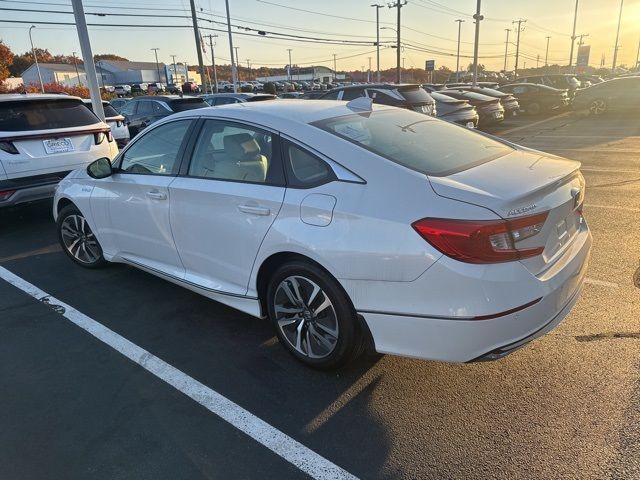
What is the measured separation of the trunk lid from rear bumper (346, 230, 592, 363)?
0.50ft

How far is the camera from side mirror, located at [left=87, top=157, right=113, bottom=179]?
14.0 ft

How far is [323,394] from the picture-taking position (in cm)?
289

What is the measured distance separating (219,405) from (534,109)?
22.4 metres

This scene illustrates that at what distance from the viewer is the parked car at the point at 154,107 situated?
12852 mm

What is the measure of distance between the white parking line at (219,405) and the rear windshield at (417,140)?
160 centimetres

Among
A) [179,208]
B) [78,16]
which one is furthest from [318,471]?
[78,16]

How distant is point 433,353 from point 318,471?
81cm

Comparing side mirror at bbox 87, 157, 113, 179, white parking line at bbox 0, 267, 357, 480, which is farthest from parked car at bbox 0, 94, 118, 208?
white parking line at bbox 0, 267, 357, 480

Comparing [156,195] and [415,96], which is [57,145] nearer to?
[156,195]

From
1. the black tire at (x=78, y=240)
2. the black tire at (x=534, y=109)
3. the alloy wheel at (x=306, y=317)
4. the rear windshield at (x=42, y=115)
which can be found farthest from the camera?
the black tire at (x=534, y=109)

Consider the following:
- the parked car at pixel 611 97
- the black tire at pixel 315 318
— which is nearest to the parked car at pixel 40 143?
the black tire at pixel 315 318

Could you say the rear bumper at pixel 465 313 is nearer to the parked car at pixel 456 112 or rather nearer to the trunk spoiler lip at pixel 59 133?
the trunk spoiler lip at pixel 59 133

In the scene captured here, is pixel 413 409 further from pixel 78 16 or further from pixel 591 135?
pixel 591 135

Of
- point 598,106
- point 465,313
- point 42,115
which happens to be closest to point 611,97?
point 598,106
